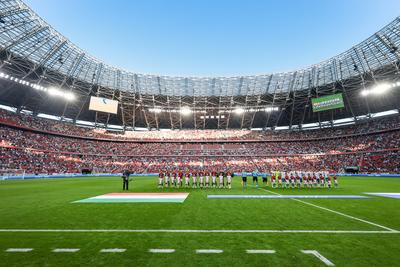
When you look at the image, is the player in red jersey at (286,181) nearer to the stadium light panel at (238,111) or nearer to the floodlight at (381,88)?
the floodlight at (381,88)

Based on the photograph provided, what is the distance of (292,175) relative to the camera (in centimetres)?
1775

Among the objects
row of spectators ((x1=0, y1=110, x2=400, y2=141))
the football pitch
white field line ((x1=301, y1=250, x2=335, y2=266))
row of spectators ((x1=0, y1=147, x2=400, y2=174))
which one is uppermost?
row of spectators ((x1=0, y1=110, x2=400, y2=141))

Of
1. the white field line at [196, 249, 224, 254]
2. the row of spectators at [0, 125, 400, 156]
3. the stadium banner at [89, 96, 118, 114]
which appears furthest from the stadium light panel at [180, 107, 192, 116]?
the white field line at [196, 249, 224, 254]

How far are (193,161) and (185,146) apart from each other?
7899 millimetres

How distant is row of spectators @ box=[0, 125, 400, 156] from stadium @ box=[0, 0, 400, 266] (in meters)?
0.38

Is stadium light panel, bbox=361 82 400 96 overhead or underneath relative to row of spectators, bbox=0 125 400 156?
overhead

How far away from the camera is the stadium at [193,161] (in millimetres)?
4840

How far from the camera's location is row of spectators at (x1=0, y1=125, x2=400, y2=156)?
138 feet

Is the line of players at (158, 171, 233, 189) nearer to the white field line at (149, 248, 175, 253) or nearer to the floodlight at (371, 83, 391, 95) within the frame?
the white field line at (149, 248, 175, 253)

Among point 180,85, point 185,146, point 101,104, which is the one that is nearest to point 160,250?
point 101,104

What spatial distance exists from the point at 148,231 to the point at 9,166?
4195cm

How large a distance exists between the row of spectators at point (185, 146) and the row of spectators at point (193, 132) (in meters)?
1.57

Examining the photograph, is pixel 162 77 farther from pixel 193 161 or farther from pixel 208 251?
pixel 208 251

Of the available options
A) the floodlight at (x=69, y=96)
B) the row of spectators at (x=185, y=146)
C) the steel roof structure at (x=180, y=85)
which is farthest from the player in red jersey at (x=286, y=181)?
the floodlight at (x=69, y=96)
